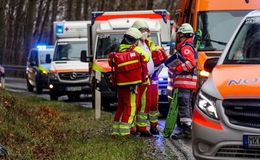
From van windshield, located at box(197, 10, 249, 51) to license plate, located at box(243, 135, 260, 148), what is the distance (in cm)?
692

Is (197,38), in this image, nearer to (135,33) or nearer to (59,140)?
(135,33)

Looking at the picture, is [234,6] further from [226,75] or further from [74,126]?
[226,75]

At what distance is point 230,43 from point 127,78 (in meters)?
3.00

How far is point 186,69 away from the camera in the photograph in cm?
1163

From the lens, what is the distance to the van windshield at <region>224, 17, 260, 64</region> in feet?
27.6

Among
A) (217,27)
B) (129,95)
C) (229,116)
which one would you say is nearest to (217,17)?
(217,27)

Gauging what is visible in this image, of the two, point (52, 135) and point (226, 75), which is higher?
point (226, 75)

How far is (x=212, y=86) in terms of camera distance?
7.62 metres

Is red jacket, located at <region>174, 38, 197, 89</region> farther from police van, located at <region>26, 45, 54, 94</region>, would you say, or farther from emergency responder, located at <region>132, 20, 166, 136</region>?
police van, located at <region>26, 45, 54, 94</region>

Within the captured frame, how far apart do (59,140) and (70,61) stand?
1393cm

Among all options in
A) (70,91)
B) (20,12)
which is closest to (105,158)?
(70,91)

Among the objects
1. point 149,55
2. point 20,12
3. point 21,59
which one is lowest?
point 21,59

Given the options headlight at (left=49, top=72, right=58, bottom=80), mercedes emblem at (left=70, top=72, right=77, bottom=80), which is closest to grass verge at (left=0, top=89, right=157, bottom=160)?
mercedes emblem at (left=70, top=72, right=77, bottom=80)

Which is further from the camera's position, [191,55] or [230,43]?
[191,55]
